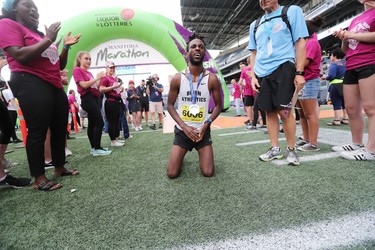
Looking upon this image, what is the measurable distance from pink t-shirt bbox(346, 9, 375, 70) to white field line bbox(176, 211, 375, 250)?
5.42 feet

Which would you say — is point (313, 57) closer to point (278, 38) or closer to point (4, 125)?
point (278, 38)

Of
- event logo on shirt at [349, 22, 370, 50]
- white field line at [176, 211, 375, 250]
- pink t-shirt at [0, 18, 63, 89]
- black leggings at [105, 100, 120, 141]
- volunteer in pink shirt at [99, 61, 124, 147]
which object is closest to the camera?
white field line at [176, 211, 375, 250]

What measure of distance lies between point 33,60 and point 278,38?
93.5 inches

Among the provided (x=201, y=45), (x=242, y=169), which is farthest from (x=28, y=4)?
(x=242, y=169)

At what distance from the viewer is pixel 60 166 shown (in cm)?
236

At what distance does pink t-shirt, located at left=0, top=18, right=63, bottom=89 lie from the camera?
1.73 metres

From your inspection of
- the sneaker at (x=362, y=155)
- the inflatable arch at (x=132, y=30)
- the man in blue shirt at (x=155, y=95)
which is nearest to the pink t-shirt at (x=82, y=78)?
the sneaker at (x=362, y=155)

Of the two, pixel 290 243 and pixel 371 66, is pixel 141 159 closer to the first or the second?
pixel 290 243

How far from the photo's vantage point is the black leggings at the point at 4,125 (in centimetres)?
222

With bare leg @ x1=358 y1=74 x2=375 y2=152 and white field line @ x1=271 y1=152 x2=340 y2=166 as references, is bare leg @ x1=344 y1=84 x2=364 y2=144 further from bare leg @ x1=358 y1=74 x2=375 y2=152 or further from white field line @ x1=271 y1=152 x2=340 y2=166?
white field line @ x1=271 y1=152 x2=340 y2=166

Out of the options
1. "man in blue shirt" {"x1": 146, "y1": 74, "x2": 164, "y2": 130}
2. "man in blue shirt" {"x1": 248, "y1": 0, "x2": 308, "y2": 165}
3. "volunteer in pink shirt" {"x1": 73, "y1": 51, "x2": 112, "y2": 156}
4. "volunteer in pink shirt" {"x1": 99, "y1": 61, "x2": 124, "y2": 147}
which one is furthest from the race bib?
"man in blue shirt" {"x1": 146, "y1": 74, "x2": 164, "y2": 130}

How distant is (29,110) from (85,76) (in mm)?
1353

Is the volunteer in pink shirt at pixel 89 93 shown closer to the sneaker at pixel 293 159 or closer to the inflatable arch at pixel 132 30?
the sneaker at pixel 293 159

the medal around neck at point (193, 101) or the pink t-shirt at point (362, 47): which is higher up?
the pink t-shirt at point (362, 47)
